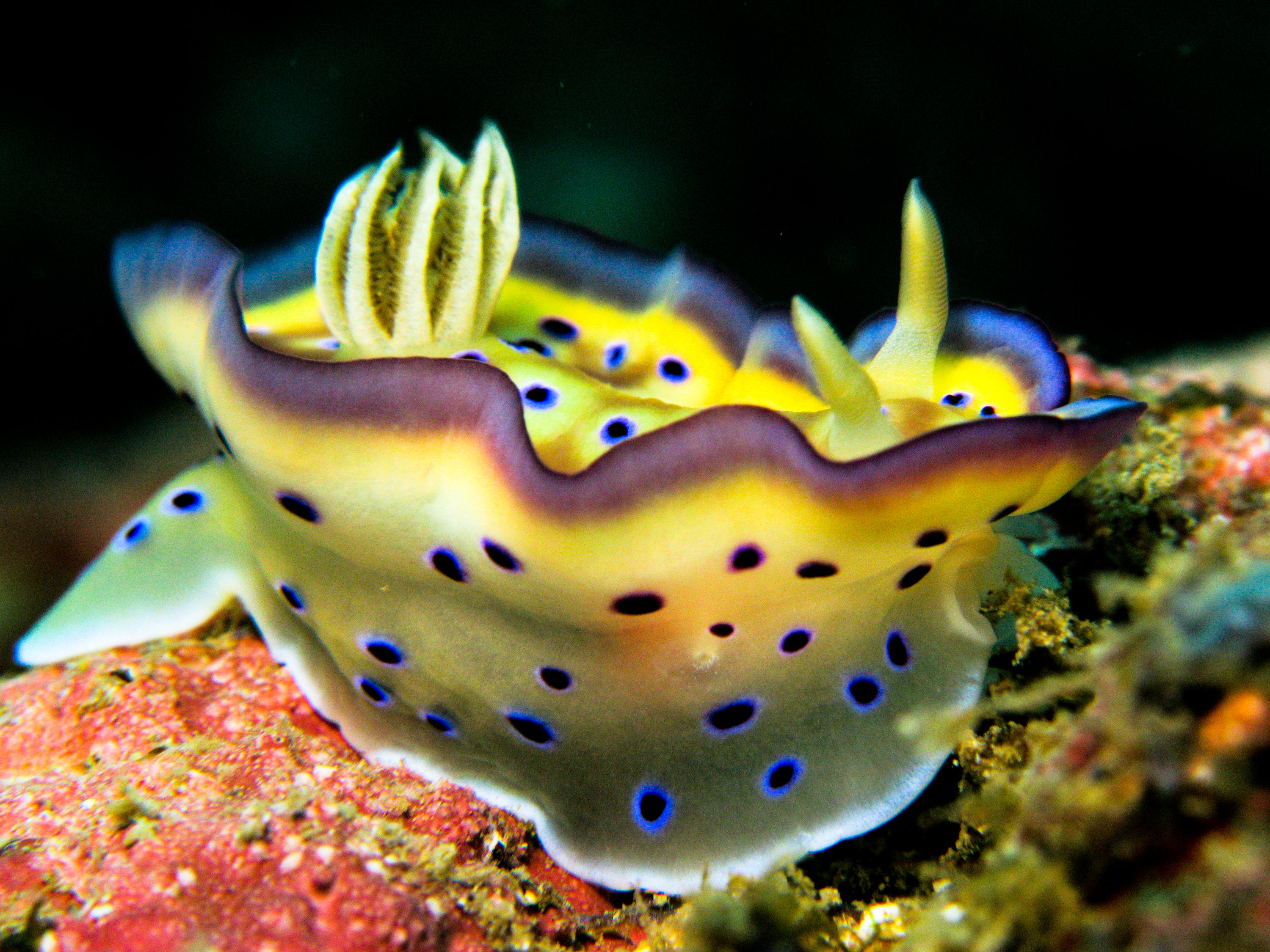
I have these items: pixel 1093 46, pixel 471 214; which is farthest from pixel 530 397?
pixel 1093 46

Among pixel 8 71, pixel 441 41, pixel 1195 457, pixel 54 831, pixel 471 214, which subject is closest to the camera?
pixel 54 831

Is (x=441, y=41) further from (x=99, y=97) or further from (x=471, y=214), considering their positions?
(x=471, y=214)

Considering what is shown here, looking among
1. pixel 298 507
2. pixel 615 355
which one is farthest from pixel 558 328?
pixel 298 507

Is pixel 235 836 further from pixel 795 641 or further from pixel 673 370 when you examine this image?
pixel 673 370

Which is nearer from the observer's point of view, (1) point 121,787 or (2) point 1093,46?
(1) point 121,787

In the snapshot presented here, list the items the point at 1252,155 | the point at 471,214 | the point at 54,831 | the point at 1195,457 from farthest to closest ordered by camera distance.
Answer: the point at 1252,155 < the point at 1195,457 < the point at 471,214 < the point at 54,831
